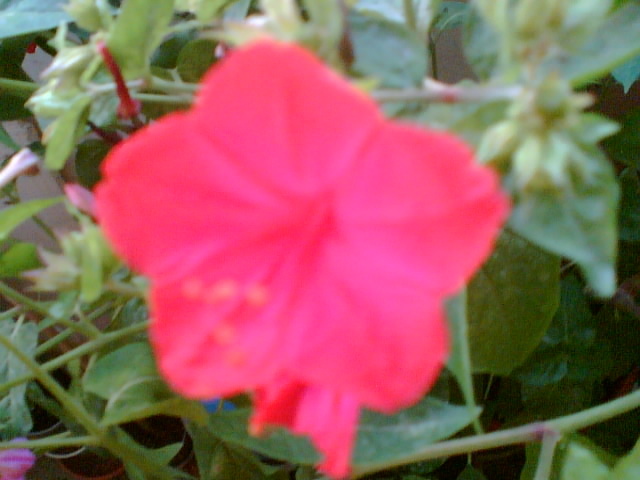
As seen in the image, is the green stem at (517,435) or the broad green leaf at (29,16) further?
the broad green leaf at (29,16)

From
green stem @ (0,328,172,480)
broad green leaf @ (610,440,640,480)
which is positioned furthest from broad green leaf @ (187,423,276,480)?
broad green leaf @ (610,440,640,480)

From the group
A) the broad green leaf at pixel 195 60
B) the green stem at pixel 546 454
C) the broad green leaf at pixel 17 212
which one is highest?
the broad green leaf at pixel 17 212

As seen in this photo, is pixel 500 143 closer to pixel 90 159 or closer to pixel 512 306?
pixel 512 306

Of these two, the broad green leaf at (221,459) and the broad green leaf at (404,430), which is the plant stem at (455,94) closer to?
the broad green leaf at (404,430)

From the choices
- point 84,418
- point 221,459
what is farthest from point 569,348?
point 84,418

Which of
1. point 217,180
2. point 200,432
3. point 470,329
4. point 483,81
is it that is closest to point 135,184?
point 217,180

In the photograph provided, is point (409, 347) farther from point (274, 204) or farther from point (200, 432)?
point (200, 432)

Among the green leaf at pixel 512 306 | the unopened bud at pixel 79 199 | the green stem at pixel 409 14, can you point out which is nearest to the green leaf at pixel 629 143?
the green leaf at pixel 512 306
